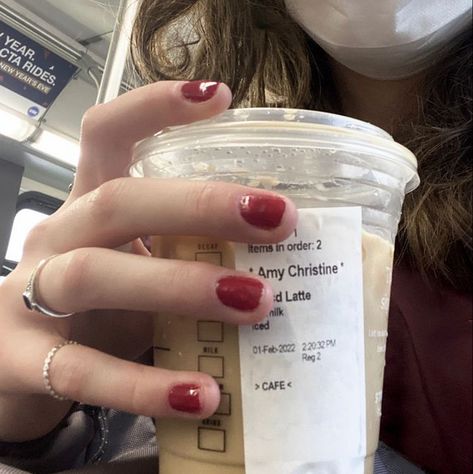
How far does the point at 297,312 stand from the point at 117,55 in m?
1.02

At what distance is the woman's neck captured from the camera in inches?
30.8

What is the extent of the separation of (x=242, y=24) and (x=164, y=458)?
67cm

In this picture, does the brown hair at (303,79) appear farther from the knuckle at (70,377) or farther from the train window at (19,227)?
the train window at (19,227)

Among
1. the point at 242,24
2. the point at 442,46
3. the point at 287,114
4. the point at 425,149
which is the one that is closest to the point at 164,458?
the point at 287,114

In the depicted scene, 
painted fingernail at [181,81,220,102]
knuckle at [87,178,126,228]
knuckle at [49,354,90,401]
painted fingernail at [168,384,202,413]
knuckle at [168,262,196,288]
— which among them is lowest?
painted fingernail at [168,384,202,413]

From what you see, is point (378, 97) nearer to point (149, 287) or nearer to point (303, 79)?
point (303, 79)

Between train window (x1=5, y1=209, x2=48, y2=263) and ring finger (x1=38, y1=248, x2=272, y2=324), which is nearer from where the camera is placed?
ring finger (x1=38, y1=248, x2=272, y2=324)

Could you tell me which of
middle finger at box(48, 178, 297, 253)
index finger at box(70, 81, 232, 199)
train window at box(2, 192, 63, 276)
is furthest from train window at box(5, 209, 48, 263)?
middle finger at box(48, 178, 297, 253)

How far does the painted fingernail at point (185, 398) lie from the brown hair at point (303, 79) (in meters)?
0.32

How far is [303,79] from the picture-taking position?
88 cm

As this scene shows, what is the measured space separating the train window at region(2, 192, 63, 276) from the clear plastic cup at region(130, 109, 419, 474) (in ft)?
9.66

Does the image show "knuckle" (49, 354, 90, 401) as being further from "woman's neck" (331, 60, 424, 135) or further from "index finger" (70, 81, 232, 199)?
"woman's neck" (331, 60, 424, 135)

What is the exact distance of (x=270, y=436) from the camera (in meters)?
0.41

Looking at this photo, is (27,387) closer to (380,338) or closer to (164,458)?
(164,458)
